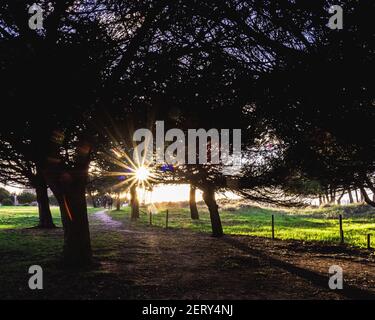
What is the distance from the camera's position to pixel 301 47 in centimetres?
451

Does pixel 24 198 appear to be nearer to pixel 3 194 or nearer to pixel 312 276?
pixel 3 194

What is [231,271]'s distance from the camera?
846 centimetres

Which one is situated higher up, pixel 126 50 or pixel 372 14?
pixel 126 50

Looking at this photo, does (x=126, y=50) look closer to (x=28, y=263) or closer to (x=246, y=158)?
(x=28, y=263)

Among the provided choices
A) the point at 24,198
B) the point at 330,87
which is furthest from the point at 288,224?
the point at 24,198

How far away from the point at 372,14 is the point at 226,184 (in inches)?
501

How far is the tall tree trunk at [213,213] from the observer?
55.5 feet

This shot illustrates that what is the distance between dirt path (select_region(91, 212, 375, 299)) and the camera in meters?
6.43

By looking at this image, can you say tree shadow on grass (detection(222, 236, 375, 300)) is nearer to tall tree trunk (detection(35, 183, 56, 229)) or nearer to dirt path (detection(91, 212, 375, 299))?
dirt path (detection(91, 212, 375, 299))

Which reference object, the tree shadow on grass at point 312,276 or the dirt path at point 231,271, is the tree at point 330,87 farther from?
the dirt path at point 231,271

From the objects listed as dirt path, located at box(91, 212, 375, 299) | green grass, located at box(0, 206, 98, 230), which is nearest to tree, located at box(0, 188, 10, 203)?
green grass, located at box(0, 206, 98, 230)

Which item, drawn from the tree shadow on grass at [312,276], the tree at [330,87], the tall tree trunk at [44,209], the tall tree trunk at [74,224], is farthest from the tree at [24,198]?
the tree at [330,87]

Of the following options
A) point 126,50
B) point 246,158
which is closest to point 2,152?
point 126,50

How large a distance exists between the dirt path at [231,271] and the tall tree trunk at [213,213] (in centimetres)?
332
